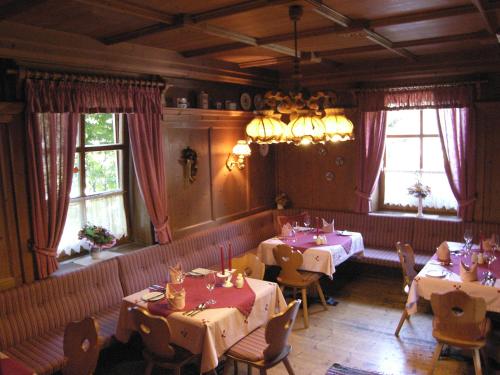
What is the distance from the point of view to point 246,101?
22.1ft

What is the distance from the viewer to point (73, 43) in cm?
417

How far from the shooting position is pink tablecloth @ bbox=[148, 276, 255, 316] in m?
3.71

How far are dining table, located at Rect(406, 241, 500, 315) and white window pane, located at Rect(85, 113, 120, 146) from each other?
355 centimetres

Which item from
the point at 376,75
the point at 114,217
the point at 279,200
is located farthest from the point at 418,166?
the point at 114,217

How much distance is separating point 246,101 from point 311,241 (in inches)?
95.0

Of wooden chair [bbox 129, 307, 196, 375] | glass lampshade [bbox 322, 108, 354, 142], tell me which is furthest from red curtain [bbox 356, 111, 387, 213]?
wooden chair [bbox 129, 307, 196, 375]

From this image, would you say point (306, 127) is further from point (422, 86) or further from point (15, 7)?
point (422, 86)

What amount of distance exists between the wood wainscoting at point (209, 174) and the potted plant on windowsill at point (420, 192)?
7.47 feet

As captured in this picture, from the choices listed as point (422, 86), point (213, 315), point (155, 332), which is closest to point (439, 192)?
point (422, 86)

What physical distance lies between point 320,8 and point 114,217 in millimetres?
3261

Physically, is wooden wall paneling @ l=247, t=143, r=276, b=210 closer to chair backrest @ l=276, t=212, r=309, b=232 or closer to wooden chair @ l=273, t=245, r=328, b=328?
chair backrest @ l=276, t=212, r=309, b=232

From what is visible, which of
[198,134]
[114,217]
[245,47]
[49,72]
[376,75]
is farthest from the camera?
[376,75]

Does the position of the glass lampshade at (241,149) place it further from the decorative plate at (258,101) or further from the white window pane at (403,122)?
the white window pane at (403,122)

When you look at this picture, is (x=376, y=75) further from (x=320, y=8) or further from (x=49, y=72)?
(x=49, y=72)
